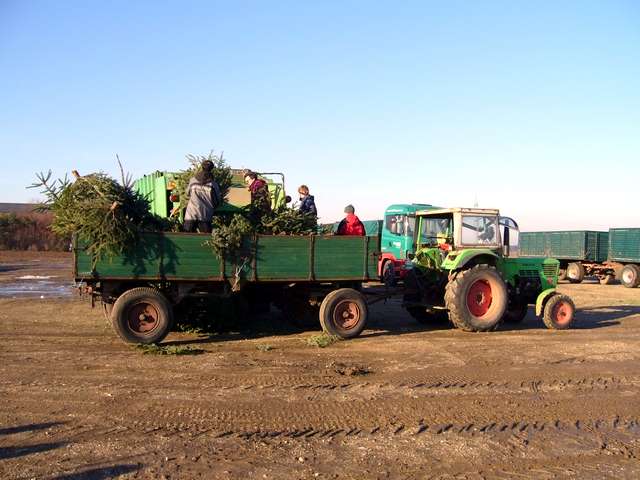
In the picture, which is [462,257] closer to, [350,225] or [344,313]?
[350,225]

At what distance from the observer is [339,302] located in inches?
366

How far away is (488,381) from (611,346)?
3447 mm

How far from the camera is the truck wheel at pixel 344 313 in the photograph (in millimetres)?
9211

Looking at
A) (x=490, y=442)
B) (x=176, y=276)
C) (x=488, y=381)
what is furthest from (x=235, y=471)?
(x=176, y=276)

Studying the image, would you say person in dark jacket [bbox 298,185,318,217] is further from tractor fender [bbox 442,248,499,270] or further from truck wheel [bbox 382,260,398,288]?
tractor fender [bbox 442,248,499,270]

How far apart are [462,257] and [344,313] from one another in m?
2.45

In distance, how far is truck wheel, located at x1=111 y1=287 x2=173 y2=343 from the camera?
26.5 feet

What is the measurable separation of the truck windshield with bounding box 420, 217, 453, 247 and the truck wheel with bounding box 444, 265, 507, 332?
963 millimetres

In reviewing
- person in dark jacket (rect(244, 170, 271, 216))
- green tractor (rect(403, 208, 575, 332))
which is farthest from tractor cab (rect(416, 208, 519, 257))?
person in dark jacket (rect(244, 170, 271, 216))

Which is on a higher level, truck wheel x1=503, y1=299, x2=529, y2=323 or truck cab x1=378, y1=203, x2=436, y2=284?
truck cab x1=378, y1=203, x2=436, y2=284

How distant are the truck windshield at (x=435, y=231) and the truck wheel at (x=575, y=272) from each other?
1531 cm

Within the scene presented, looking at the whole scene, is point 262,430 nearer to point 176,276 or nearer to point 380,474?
point 380,474

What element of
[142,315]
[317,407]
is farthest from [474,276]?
[142,315]

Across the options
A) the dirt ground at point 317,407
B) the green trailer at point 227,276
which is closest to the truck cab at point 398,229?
the green trailer at point 227,276
